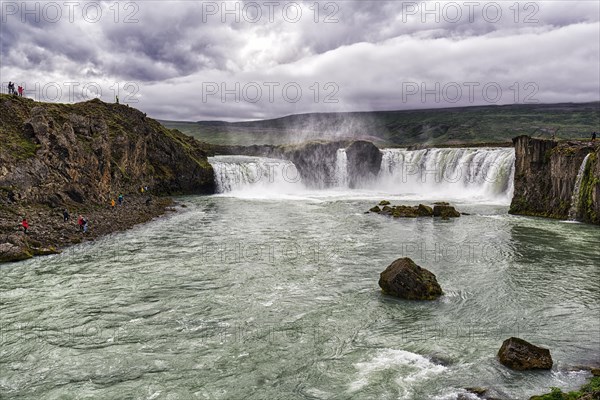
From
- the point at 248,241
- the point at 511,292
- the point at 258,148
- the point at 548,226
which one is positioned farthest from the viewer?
the point at 258,148

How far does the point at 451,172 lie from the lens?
76562 mm

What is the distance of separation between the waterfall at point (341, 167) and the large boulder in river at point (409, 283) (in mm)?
74474

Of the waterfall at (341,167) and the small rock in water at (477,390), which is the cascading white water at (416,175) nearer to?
the waterfall at (341,167)

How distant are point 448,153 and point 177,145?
49879 mm

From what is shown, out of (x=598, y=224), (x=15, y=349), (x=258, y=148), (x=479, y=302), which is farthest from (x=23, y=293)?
(x=258, y=148)

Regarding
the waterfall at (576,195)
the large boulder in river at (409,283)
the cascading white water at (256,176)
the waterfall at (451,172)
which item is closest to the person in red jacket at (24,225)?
the large boulder in river at (409,283)

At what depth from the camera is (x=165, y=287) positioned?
22.1 meters

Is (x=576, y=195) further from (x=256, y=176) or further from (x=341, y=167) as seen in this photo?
(x=341, y=167)

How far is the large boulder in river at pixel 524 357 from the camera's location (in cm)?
1344

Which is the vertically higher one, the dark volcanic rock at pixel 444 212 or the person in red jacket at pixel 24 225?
the person in red jacket at pixel 24 225

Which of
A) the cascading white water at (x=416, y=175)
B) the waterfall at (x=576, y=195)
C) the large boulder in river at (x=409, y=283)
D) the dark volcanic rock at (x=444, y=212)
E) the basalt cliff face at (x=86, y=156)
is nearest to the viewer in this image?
the large boulder in river at (x=409, y=283)

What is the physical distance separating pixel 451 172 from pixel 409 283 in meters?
61.0

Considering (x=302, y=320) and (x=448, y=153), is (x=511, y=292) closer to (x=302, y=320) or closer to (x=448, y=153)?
(x=302, y=320)

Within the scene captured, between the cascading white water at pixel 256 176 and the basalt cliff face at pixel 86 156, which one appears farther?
the cascading white water at pixel 256 176
